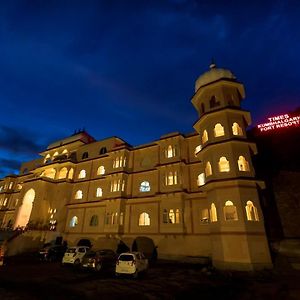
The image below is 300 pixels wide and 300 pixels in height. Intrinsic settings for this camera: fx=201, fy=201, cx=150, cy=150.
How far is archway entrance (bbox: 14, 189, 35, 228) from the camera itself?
39.3 m

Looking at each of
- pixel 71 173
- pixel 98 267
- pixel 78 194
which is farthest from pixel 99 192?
pixel 98 267

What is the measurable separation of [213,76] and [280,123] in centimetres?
1724

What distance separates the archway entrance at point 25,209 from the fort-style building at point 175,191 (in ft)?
0.64

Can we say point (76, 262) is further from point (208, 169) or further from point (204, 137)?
point (204, 137)

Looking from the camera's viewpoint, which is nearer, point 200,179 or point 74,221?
point 200,179

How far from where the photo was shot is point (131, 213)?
31.5 metres

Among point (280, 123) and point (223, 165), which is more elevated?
point (280, 123)

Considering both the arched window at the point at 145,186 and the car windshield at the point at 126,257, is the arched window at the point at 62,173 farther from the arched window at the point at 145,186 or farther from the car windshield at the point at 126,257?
the car windshield at the point at 126,257

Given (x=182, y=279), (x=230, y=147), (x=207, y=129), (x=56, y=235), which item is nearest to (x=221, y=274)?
(x=182, y=279)

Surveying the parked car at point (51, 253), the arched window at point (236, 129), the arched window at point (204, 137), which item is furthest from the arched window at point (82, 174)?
the arched window at point (236, 129)

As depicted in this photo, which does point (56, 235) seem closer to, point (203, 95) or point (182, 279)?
point (182, 279)

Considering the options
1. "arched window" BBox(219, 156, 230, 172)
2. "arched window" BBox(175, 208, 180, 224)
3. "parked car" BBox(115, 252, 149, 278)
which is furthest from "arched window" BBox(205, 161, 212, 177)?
"parked car" BBox(115, 252, 149, 278)

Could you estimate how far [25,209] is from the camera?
132 feet

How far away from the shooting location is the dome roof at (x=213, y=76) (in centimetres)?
2667
